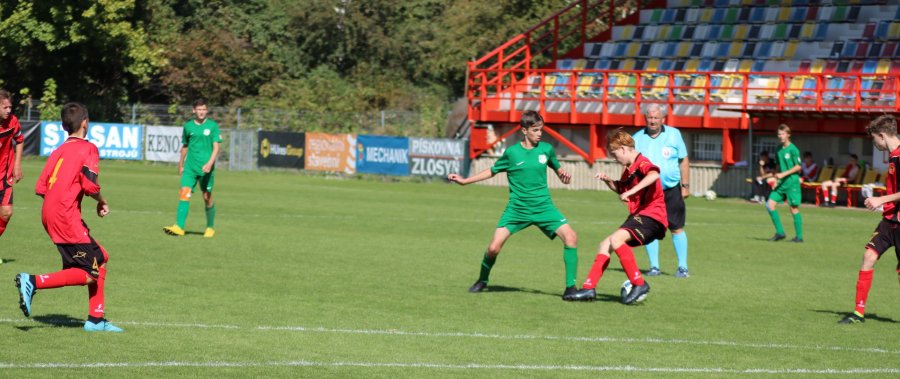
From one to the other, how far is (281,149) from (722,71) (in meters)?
15.3

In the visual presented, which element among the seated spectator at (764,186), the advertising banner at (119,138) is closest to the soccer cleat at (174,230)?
the seated spectator at (764,186)

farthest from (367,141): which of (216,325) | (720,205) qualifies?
(216,325)

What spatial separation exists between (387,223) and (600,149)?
54.9 feet

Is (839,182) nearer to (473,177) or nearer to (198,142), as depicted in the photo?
(198,142)

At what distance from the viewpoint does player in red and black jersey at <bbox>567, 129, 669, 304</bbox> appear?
11766mm

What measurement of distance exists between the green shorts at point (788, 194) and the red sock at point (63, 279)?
14.1 metres

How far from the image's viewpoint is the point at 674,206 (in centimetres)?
1496

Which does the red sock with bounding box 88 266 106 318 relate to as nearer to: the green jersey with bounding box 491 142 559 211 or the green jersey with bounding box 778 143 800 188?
the green jersey with bounding box 491 142 559 211

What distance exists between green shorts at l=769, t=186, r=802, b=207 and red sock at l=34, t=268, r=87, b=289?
14094 millimetres

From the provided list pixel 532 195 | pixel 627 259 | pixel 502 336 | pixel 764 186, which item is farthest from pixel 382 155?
pixel 502 336

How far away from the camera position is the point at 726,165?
1396 inches

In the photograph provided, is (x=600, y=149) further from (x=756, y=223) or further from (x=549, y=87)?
(x=756, y=223)

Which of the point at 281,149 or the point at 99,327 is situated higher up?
the point at 281,149

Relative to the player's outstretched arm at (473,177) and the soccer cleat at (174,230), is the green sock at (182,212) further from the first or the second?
the player's outstretched arm at (473,177)
